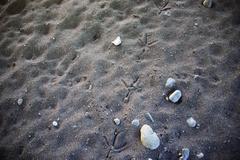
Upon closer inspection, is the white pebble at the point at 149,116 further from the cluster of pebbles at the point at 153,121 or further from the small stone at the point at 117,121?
the small stone at the point at 117,121

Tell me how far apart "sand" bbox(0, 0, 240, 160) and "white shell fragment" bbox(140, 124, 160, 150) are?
0.10 ft

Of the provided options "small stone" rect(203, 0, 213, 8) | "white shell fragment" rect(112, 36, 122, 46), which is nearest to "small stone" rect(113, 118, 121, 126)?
"white shell fragment" rect(112, 36, 122, 46)

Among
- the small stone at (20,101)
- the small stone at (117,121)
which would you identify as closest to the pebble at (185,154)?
the small stone at (117,121)

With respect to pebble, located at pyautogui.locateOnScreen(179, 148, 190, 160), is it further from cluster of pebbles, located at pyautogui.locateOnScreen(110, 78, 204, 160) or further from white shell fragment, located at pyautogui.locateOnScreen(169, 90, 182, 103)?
white shell fragment, located at pyautogui.locateOnScreen(169, 90, 182, 103)

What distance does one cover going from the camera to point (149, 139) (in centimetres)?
173

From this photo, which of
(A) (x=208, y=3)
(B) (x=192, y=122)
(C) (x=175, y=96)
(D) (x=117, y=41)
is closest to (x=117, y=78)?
(D) (x=117, y=41)

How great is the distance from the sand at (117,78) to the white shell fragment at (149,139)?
0.03 metres

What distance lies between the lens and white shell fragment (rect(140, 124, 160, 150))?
5.67 feet

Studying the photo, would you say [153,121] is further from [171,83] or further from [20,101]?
[20,101]

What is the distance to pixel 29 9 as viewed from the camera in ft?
8.20

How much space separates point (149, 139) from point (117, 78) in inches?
19.6

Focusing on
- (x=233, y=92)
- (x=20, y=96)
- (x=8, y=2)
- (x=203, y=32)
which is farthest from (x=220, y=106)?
(x=8, y=2)

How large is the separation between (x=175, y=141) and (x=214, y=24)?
3.08 feet

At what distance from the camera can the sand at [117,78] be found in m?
1.79
